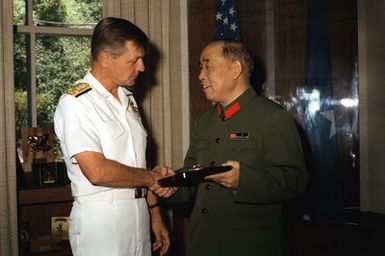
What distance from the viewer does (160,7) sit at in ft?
12.1

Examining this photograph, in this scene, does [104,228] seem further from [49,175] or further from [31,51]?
[31,51]

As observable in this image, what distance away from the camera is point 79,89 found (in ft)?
6.46

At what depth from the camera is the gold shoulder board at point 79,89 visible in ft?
6.37

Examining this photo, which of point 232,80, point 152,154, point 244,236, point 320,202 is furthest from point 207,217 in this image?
point 320,202

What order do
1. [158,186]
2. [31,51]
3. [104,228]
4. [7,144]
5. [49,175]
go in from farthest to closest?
[31,51] → [49,175] → [7,144] → [158,186] → [104,228]

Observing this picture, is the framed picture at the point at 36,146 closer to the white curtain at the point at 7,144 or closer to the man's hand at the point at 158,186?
the white curtain at the point at 7,144

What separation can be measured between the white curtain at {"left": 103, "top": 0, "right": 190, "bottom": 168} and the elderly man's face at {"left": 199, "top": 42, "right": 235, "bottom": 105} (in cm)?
154

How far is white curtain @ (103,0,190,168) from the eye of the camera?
3666mm

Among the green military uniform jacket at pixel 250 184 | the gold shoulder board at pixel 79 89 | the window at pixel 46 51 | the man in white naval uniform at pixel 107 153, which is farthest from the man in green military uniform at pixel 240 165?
the window at pixel 46 51

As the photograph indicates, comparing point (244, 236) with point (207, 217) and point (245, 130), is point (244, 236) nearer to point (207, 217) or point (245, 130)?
point (207, 217)

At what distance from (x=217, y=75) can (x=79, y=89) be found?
1.96 ft

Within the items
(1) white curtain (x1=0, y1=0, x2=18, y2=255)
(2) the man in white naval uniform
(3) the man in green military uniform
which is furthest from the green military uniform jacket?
(1) white curtain (x1=0, y1=0, x2=18, y2=255)

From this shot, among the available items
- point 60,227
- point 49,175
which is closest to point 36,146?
point 49,175

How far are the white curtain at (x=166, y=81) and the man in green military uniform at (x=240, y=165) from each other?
1.48m
